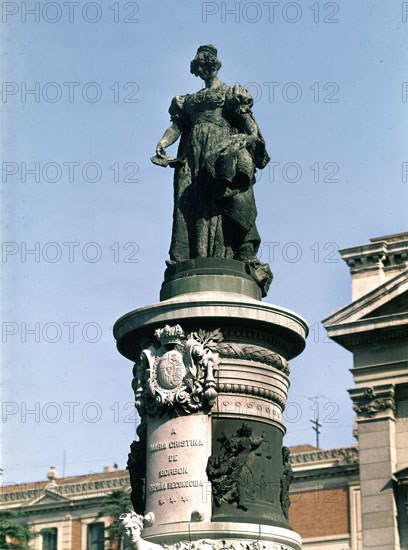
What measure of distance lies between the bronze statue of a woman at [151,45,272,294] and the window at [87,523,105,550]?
56.6 m

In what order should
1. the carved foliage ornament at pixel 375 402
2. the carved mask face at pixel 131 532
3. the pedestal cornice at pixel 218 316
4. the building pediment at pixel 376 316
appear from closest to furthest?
the carved mask face at pixel 131 532 < the pedestal cornice at pixel 218 316 < the building pediment at pixel 376 316 < the carved foliage ornament at pixel 375 402

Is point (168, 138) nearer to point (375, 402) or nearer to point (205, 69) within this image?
point (205, 69)

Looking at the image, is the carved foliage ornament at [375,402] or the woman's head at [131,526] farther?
the carved foliage ornament at [375,402]

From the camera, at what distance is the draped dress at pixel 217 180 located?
57.4 ft

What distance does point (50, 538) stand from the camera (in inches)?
2960

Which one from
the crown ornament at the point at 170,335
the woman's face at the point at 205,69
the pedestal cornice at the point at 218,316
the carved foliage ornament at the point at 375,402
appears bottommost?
the crown ornament at the point at 170,335

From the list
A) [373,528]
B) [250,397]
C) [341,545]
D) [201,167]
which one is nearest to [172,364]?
[250,397]

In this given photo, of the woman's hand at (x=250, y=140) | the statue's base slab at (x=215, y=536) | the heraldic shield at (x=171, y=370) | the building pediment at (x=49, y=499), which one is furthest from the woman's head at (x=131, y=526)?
the building pediment at (x=49, y=499)

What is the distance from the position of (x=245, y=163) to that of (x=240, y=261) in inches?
46.8

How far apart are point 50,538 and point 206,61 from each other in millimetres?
59618

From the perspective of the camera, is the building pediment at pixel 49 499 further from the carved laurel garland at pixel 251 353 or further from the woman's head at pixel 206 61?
the carved laurel garland at pixel 251 353

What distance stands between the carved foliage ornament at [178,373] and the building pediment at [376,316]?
3310cm

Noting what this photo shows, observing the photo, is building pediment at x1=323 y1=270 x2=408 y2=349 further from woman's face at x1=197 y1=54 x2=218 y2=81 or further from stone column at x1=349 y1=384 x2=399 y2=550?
woman's face at x1=197 y1=54 x2=218 y2=81

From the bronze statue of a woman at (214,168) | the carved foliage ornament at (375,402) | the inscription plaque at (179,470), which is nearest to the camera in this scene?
the inscription plaque at (179,470)
